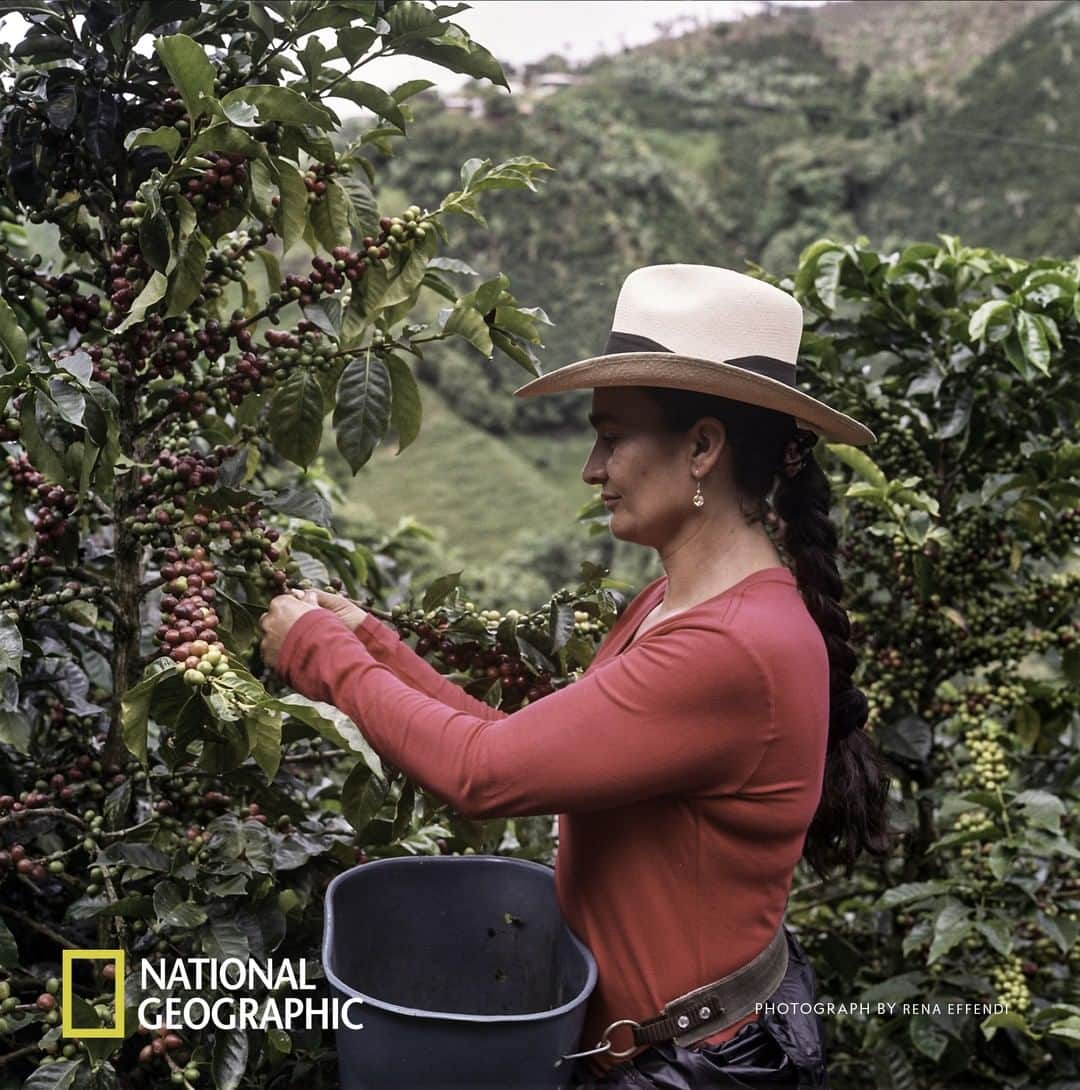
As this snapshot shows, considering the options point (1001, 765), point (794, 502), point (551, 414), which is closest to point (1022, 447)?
point (1001, 765)

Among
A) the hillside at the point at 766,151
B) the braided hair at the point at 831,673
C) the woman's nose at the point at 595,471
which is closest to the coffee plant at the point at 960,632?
Answer: the braided hair at the point at 831,673

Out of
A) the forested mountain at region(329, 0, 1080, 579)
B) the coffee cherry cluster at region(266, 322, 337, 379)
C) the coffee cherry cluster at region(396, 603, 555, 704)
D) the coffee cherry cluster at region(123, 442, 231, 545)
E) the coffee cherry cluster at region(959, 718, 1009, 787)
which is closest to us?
the coffee cherry cluster at region(123, 442, 231, 545)

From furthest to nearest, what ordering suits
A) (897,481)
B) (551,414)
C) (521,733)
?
(551,414) → (897,481) → (521,733)

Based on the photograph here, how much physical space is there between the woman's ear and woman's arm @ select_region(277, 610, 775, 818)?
23 cm

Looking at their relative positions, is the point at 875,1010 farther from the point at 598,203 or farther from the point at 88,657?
the point at 598,203

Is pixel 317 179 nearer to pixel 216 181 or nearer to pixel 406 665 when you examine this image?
pixel 216 181

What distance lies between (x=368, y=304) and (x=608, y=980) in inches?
37.5

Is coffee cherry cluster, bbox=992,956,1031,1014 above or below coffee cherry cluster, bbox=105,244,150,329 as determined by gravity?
below

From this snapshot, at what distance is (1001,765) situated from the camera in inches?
95.0

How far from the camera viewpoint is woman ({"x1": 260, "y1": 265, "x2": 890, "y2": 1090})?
131 cm

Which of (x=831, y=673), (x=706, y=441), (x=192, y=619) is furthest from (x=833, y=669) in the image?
(x=192, y=619)

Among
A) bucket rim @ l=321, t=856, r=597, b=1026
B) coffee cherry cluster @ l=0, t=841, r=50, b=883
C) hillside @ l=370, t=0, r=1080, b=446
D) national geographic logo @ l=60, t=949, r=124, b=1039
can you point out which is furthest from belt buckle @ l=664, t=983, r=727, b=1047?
hillside @ l=370, t=0, r=1080, b=446

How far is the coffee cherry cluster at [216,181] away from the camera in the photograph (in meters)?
1.54

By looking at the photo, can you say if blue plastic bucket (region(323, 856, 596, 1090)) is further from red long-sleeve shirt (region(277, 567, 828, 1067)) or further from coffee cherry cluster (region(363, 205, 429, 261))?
coffee cherry cluster (region(363, 205, 429, 261))
